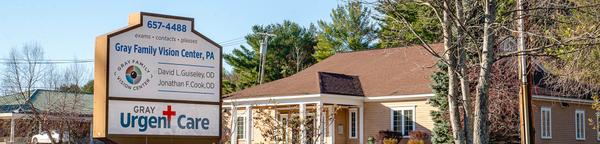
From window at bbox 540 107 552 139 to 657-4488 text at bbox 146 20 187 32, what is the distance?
80.0ft

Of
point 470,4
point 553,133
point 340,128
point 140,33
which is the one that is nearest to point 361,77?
point 340,128

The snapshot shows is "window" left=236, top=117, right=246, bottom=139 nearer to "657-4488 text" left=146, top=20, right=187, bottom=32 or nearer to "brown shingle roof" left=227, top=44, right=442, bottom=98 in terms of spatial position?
"brown shingle roof" left=227, top=44, right=442, bottom=98

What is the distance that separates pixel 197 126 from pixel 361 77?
2582 centimetres

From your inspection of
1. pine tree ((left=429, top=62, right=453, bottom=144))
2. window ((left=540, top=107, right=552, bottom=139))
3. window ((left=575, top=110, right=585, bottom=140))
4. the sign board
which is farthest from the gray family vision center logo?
window ((left=575, top=110, right=585, bottom=140))

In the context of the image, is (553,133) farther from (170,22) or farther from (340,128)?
(170,22)

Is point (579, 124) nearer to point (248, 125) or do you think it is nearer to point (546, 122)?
point (546, 122)

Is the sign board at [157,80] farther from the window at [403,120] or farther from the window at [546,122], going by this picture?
the window at [546,122]

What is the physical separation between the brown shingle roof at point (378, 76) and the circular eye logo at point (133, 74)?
2175 cm

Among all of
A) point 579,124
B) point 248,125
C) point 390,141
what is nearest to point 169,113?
point 390,141

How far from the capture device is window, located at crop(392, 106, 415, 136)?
3559 cm

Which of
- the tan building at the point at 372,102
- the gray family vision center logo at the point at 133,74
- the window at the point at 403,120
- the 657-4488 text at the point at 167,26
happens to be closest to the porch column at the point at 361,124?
the tan building at the point at 372,102

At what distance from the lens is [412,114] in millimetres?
35531

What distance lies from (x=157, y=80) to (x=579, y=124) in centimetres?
2826

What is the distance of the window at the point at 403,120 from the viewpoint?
35594 millimetres
